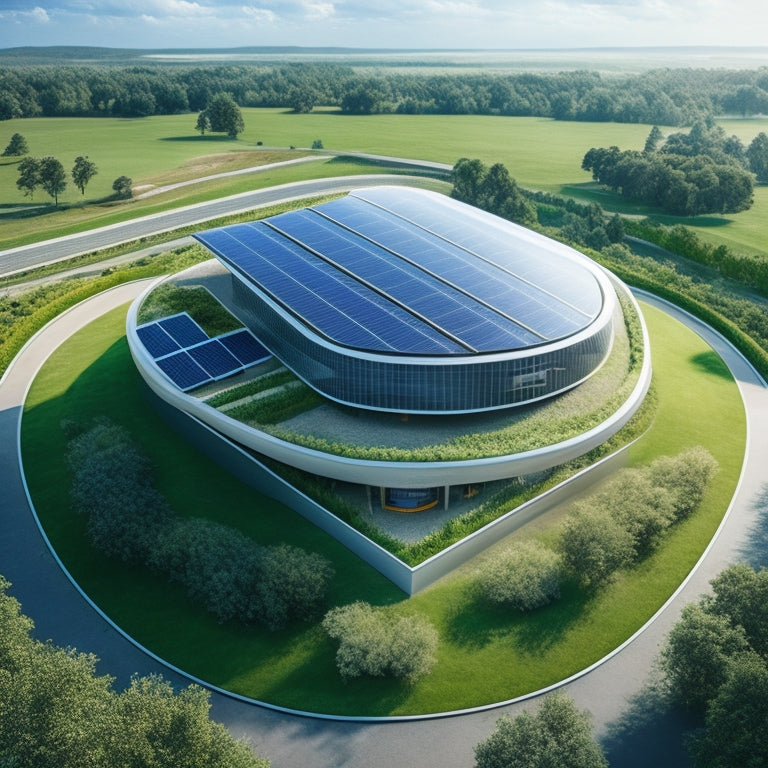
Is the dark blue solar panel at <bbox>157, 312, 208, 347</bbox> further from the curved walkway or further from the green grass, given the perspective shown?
the curved walkway

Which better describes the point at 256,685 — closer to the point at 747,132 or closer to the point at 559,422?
the point at 559,422

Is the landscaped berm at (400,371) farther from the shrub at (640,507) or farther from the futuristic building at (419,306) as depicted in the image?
the shrub at (640,507)

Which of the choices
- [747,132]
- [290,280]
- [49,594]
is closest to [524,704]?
[49,594]

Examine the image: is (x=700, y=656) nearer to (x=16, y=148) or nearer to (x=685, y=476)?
(x=685, y=476)

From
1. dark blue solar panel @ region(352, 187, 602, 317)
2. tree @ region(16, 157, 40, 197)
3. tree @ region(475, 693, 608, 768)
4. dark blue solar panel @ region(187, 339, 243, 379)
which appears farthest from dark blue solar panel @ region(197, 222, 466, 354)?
tree @ region(16, 157, 40, 197)

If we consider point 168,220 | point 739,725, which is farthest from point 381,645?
point 168,220

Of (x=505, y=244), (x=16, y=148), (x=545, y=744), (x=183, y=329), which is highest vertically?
(x=505, y=244)
